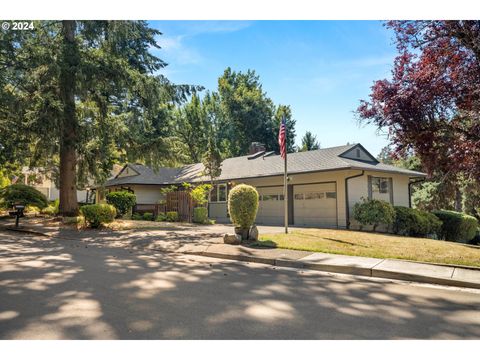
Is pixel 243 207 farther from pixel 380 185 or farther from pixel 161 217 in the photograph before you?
pixel 380 185

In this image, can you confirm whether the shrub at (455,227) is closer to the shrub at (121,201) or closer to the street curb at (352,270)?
the street curb at (352,270)

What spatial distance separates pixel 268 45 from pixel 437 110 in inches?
174

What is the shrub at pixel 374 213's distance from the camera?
1608 centimetres

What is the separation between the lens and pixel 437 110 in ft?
27.8

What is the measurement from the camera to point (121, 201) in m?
22.8

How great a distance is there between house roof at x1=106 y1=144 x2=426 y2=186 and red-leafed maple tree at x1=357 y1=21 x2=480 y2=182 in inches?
307

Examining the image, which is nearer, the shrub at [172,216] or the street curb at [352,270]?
the street curb at [352,270]

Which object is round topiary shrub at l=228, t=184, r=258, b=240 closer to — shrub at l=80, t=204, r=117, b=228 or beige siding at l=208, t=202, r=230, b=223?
shrub at l=80, t=204, r=117, b=228

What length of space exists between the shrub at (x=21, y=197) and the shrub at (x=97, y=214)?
790cm

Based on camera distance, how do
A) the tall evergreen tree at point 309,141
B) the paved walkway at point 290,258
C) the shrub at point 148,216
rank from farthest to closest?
the tall evergreen tree at point 309,141 < the shrub at point 148,216 < the paved walkway at point 290,258

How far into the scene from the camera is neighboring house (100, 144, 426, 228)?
17.9 m

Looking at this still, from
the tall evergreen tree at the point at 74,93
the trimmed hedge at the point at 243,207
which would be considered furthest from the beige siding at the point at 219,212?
the trimmed hedge at the point at 243,207

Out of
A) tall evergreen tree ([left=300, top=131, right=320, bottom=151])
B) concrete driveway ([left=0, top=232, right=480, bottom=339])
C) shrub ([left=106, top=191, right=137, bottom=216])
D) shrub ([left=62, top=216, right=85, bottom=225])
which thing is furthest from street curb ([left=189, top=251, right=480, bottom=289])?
tall evergreen tree ([left=300, top=131, right=320, bottom=151])
